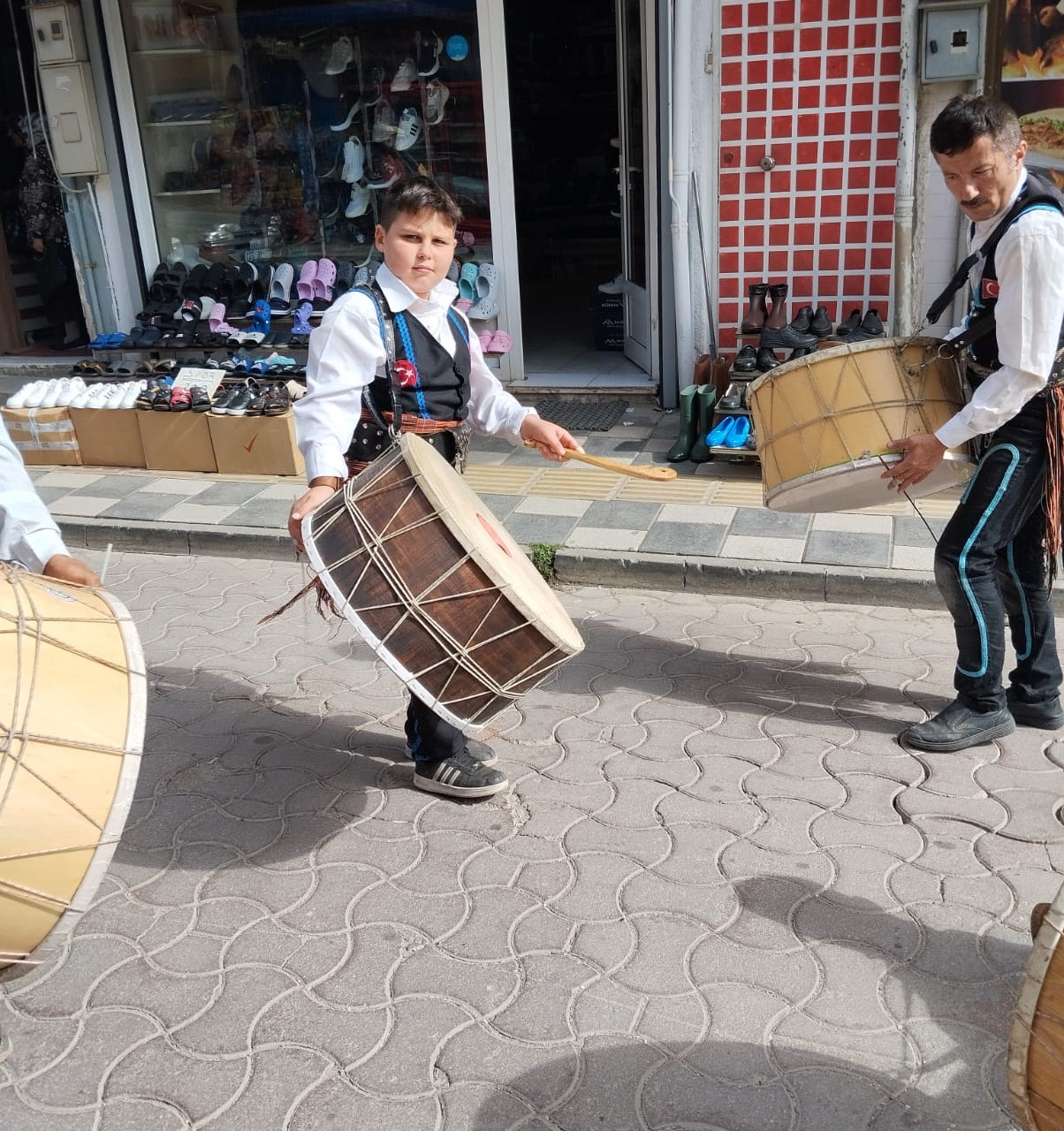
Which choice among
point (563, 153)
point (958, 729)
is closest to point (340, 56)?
point (563, 153)

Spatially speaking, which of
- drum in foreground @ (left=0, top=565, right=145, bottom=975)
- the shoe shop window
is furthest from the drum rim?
the shoe shop window

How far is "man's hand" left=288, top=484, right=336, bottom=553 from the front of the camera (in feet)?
9.76

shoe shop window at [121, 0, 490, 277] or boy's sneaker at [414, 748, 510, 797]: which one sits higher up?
shoe shop window at [121, 0, 490, 277]

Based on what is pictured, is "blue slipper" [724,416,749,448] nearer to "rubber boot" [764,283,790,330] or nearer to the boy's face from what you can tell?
"rubber boot" [764,283,790,330]

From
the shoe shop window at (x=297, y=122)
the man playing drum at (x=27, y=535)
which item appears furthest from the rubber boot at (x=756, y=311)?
the man playing drum at (x=27, y=535)

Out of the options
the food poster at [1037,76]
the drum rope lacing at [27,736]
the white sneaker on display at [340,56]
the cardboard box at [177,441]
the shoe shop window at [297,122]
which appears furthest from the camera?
the white sneaker on display at [340,56]

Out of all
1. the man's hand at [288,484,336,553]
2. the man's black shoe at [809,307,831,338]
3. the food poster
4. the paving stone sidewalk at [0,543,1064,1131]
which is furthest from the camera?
the man's black shoe at [809,307,831,338]

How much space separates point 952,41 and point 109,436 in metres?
5.74

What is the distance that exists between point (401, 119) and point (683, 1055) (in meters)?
7.55

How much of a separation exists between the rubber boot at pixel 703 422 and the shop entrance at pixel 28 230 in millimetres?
6368

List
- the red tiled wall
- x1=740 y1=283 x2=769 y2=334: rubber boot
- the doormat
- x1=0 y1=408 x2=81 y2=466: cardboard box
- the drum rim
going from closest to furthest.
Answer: the drum rim, the red tiled wall, x1=740 y1=283 x2=769 y2=334: rubber boot, x1=0 y1=408 x2=81 y2=466: cardboard box, the doormat

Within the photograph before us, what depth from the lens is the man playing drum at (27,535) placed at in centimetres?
262

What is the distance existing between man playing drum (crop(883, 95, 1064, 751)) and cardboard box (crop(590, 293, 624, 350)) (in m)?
5.43

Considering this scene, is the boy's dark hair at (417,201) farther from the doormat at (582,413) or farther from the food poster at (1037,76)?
the food poster at (1037,76)
